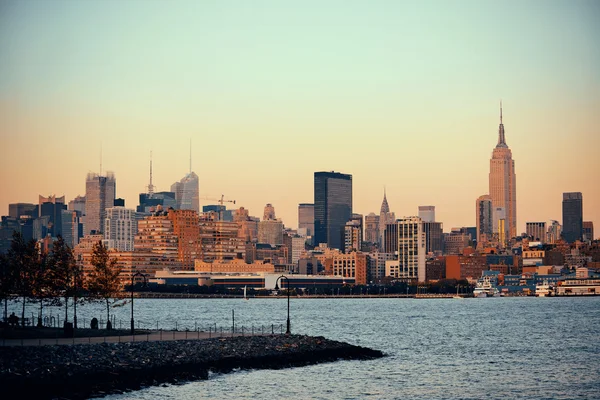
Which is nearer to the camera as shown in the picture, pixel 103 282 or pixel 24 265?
pixel 103 282

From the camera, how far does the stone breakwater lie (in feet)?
217

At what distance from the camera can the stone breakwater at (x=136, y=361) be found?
Result: 217ft

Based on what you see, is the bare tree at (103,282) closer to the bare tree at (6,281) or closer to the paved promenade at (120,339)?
the bare tree at (6,281)

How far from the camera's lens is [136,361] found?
7525cm

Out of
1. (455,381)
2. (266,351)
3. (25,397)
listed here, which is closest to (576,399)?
(455,381)

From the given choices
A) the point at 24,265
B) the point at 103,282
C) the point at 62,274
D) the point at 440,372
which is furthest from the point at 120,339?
the point at 440,372

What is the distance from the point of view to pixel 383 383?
3027 inches

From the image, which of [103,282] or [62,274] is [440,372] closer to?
[103,282]

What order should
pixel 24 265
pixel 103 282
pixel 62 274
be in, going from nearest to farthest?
pixel 62 274
pixel 103 282
pixel 24 265

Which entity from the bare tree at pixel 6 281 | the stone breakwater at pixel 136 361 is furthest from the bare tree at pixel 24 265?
the stone breakwater at pixel 136 361

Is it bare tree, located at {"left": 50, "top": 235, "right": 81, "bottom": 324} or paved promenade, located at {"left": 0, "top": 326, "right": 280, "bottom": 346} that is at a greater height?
bare tree, located at {"left": 50, "top": 235, "right": 81, "bottom": 324}

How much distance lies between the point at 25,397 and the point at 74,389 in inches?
169

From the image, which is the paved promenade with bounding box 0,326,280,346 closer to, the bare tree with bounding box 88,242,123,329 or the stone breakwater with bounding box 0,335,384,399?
the stone breakwater with bounding box 0,335,384,399

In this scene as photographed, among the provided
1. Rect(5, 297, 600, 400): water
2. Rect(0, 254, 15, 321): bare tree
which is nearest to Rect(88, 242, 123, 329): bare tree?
A: Rect(0, 254, 15, 321): bare tree
